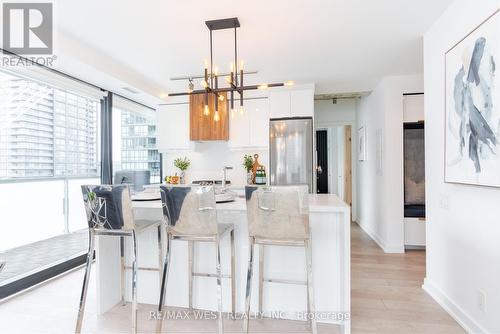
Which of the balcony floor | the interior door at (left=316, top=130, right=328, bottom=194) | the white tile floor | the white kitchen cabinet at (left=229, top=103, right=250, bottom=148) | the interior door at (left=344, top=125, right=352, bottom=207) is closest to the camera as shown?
the white tile floor

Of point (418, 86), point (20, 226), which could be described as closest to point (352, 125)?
point (418, 86)

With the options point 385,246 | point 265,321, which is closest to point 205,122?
point 265,321

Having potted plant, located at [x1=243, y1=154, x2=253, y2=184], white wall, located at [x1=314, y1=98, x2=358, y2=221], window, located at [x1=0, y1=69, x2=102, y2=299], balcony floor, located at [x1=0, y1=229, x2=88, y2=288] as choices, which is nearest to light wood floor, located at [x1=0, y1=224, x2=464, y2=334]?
balcony floor, located at [x1=0, y1=229, x2=88, y2=288]

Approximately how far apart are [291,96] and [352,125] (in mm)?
2209

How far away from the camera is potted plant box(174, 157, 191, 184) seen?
4.98m

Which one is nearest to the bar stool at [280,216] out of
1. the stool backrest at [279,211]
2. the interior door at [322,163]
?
the stool backrest at [279,211]

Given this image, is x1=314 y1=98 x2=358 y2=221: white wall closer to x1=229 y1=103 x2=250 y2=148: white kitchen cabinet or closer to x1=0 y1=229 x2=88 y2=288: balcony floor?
x1=229 y1=103 x2=250 y2=148: white kitchen cabinet

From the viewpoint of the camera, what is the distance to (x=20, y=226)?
301cm

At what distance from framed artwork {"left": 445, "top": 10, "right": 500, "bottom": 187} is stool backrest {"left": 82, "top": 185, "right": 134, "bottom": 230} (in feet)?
7.81

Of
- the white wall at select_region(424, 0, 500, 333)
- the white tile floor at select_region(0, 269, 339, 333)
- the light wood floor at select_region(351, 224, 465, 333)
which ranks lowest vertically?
the light wood floor at select_region(351, 224, 465, 333)

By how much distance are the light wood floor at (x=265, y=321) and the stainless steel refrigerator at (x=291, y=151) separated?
1.55 metres

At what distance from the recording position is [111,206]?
198cm

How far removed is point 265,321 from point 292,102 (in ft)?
9.89

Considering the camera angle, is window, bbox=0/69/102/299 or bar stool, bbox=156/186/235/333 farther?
window, bbox=0/69/102/299
